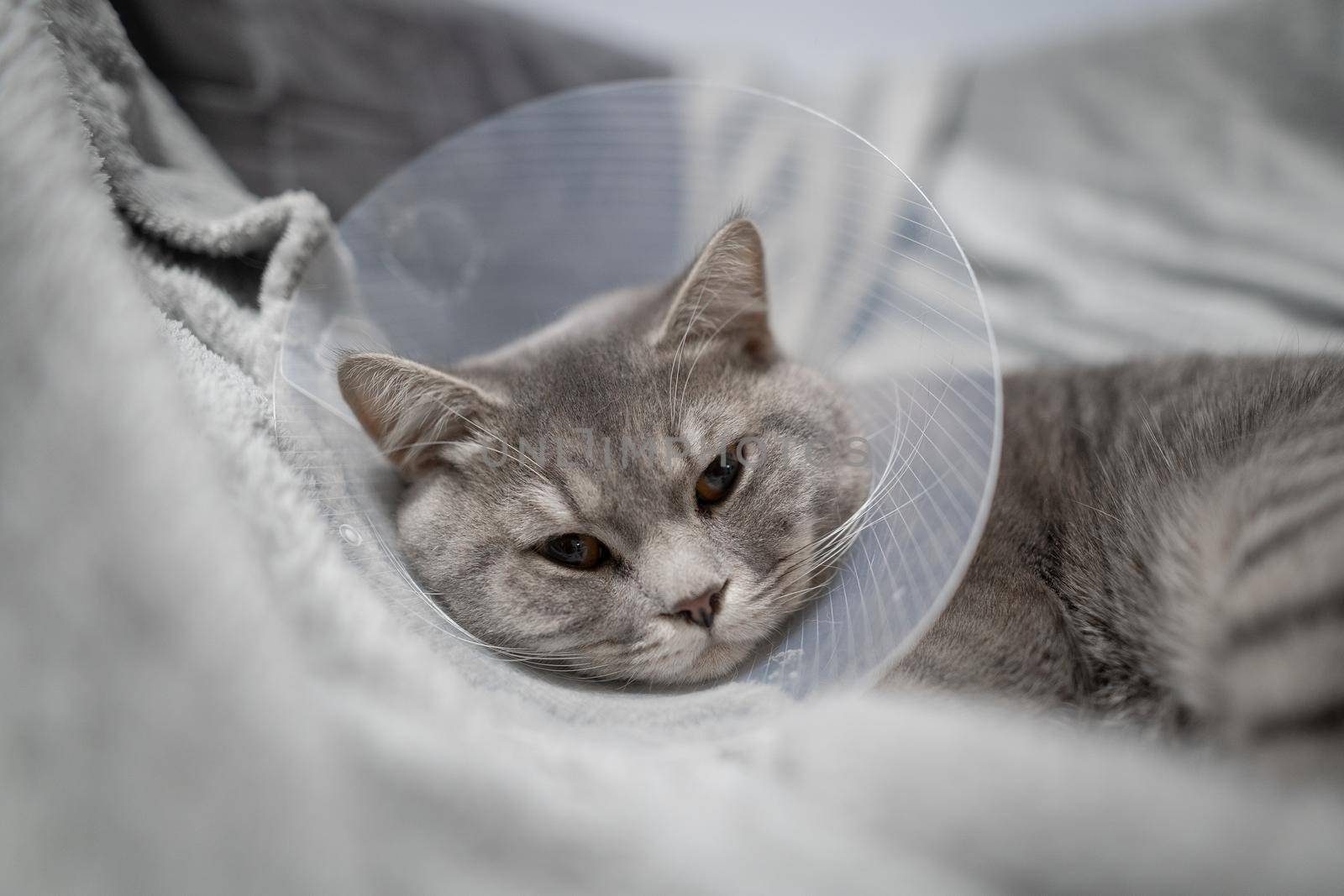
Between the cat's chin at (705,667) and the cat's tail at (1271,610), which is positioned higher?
the cat's tail at (1271,610)

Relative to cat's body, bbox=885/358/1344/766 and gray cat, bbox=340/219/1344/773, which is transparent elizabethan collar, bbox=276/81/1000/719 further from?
cat's body, bbox=885/358/1344/766

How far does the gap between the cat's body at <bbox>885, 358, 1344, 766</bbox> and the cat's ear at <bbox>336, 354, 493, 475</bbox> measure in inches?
31.6

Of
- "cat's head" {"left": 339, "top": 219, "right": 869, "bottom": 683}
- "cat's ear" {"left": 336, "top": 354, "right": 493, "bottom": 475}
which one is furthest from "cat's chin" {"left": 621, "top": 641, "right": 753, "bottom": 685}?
"cat's ear" {"left": 336, "top": 354, "right": 493, "bottom": 475}

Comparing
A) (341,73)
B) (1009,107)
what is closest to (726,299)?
(341,73)

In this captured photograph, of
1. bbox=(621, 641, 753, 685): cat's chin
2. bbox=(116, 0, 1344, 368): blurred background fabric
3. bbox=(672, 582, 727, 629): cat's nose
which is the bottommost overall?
bbox=(621, 641, 753, 685): cat's chin

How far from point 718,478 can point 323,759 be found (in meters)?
0.72

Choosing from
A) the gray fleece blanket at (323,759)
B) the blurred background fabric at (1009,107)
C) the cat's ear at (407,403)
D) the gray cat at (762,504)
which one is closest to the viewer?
the gray fleece blanket at (323,759)

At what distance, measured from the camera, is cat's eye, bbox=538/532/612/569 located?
3.97 ft

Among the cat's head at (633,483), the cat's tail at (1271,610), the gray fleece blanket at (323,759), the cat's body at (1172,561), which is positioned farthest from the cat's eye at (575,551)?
the cat's tail at (1271,610)

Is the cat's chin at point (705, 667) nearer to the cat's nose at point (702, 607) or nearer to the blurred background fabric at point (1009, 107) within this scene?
the cat's nose at point (702, 607)

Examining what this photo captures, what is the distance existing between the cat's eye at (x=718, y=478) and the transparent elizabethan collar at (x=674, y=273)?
221 millimetres

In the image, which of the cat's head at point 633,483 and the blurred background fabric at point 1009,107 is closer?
the cat's head at point 633,483

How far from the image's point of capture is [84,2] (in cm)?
133

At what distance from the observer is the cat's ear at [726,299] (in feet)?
4.17
